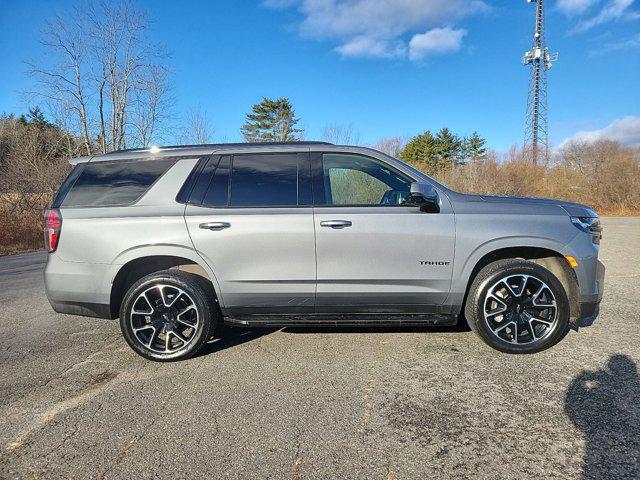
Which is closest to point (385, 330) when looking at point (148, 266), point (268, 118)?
point (148, 266)

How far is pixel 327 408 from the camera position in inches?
102

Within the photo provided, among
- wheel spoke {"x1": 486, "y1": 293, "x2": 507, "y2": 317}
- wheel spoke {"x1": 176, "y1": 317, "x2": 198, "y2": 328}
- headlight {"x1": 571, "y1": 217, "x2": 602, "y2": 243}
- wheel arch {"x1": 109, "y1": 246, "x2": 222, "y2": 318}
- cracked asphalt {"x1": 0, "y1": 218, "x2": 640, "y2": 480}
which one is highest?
headlight {"x1": 571, "y1": 217, "x2": 602, "y2": 243}

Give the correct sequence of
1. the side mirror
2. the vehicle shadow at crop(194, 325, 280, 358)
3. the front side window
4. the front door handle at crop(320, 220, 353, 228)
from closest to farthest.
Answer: the side mirror → the front door handle at crop(320, 220, 353, 228) → the front side window → the vehicle shadow at crop(194, 325, 280, 358)

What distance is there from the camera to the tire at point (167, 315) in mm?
3381

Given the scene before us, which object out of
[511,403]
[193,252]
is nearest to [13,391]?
[193,252]

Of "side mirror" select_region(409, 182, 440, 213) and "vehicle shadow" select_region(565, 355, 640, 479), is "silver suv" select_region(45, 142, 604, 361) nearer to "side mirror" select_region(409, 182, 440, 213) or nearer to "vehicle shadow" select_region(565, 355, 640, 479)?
"side mirror" select_region(409, 182, 440, 213)

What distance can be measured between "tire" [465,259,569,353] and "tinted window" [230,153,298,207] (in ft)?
6.10

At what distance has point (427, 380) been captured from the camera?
117 inches

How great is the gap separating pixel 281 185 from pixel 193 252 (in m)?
0.98

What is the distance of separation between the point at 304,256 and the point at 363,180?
97cm

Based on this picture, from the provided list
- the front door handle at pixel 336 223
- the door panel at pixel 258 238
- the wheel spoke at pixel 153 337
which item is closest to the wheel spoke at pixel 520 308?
the front door handle at pixel 336 223

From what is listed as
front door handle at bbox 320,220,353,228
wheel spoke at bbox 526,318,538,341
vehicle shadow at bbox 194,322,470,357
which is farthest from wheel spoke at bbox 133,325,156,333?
wheel spoke at bbox 526,318,538,341

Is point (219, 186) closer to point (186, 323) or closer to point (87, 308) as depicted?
point (186, 323)

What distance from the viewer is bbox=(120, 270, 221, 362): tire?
11.1 ft
